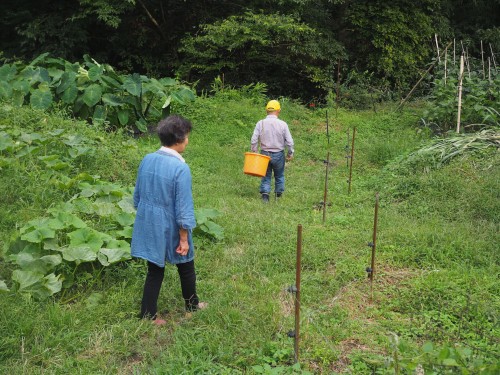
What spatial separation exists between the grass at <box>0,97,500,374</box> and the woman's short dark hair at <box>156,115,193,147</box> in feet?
3.61

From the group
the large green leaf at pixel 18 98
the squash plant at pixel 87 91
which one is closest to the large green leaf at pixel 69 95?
the squash plant at pixel 87 91

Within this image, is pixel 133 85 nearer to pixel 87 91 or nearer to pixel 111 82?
pixel 111 82

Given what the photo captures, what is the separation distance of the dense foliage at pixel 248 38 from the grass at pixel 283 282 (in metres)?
6.11

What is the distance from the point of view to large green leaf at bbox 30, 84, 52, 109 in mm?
7332

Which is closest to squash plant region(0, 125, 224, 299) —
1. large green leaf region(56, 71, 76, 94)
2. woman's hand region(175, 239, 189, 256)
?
woman's hand region(175, 239, 189, 256)

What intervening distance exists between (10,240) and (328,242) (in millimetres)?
2531

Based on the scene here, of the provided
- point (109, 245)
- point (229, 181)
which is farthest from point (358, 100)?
point (109, 245)

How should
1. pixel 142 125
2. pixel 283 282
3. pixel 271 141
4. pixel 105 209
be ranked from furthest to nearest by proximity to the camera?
pixel 142 125, pixel 271 141, pixel 105 209, pixel 283 282

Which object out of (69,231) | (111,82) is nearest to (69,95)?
(111,82)

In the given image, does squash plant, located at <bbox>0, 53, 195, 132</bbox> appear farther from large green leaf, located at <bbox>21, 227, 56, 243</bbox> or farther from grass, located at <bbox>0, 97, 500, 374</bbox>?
large green leaf, located at <bbox>21, 227, 56, 243</bbox>

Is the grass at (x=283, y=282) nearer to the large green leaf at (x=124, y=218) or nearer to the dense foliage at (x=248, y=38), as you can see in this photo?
the large green leaf at (x=124, y=218)

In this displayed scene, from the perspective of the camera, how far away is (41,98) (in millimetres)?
7391

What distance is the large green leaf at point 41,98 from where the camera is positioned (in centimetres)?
733

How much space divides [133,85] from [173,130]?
5474 millimetres
